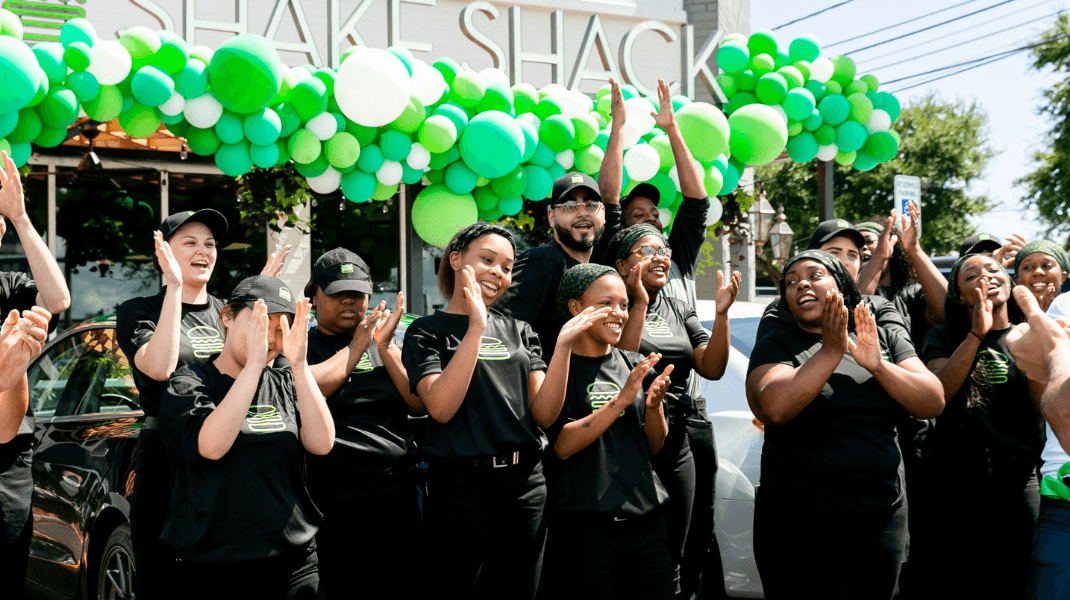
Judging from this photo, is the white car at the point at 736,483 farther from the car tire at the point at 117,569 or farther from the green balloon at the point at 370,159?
the green balloon at the point at 370,159

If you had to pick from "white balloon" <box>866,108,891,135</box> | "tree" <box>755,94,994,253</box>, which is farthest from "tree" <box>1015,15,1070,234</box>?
"white balloon" <box>866,108,891,135</box>

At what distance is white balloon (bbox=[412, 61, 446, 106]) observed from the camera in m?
6.35

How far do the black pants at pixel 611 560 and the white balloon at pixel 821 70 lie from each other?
17.5 feet

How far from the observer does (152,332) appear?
3396 mm

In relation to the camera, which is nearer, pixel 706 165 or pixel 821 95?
pixel 706 165

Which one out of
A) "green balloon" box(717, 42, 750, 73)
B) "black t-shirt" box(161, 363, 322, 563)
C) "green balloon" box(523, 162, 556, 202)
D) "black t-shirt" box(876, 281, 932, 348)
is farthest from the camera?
"green balloon" box(717, 42, 750, 73)

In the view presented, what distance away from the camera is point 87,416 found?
439 cm

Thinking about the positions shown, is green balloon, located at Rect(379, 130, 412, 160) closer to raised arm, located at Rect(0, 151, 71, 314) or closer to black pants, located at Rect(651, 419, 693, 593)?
raised arm, located at Rect(0, 151, 71, 314)

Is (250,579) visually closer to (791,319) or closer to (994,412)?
(791,319)

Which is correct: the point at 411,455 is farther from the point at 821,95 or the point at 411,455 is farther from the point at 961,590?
the point at 821,95

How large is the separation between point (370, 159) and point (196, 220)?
296cm

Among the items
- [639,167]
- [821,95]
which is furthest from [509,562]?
[821,95]

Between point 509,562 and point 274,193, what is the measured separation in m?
4.98

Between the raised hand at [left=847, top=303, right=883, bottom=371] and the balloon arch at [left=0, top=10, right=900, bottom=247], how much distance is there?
3.66m
